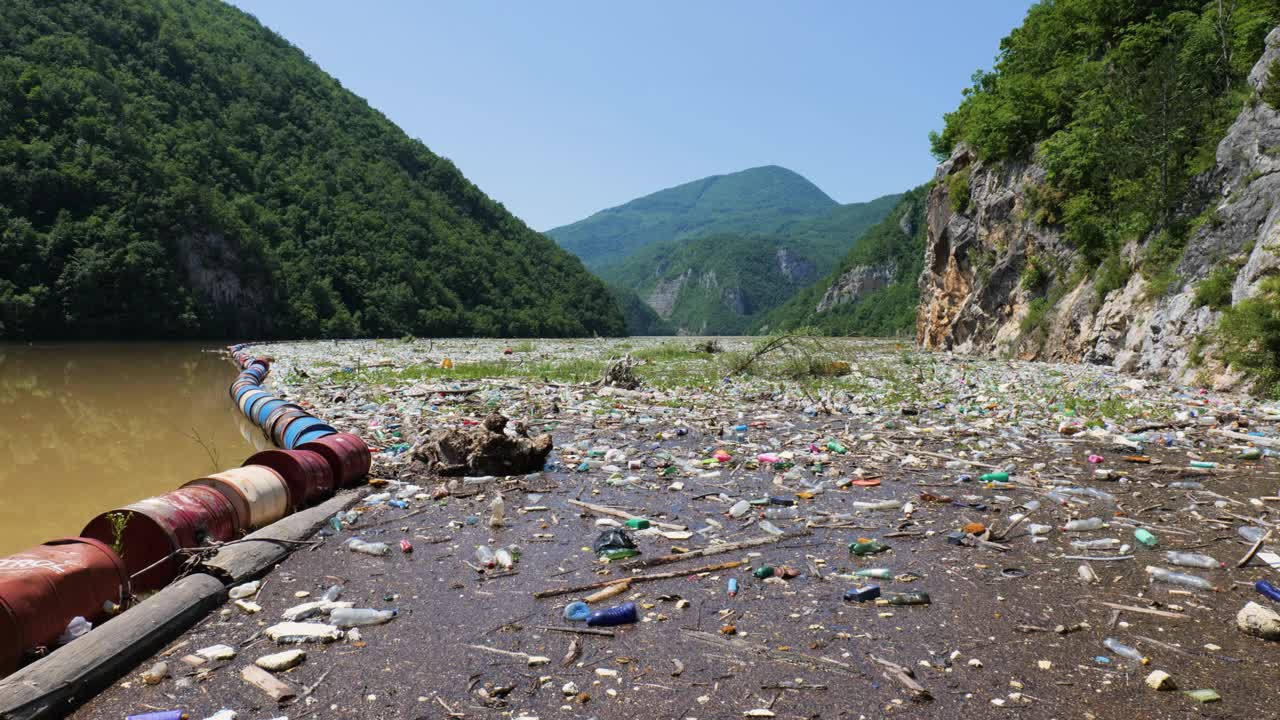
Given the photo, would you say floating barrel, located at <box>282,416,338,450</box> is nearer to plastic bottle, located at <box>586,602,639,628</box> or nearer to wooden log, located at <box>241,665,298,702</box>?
wooden log, located at <box>241,665,298,702</box>

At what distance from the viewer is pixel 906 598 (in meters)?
3.54

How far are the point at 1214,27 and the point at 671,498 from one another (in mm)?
20331

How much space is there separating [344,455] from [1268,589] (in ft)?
21.5

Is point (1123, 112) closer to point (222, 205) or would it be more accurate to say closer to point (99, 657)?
point (99, 657)

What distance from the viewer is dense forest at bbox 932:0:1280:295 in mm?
15266

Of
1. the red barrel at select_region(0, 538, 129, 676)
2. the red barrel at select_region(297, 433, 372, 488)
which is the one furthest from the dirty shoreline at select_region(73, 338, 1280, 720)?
the red barrel at select_region(0, 538, 129, 676)

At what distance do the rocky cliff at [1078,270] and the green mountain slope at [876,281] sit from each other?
60.9 metres

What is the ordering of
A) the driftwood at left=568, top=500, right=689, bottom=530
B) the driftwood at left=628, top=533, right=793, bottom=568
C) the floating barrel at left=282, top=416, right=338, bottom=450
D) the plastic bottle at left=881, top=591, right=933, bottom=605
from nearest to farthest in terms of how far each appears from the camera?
the plastic bottle at left=881, top=591, right=933, bottom=605 → the driftwood at left=628, top=533, right=793, bottom=568 → the driftwood at left=568, top=500, right=689, bottom=530 → the floating barrel at left=282, top=416, right=338, bottom=450

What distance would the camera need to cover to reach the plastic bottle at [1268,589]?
3.43 m

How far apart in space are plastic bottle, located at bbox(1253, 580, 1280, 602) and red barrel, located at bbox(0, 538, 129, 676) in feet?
19.9

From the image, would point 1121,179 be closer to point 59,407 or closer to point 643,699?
point 643,699

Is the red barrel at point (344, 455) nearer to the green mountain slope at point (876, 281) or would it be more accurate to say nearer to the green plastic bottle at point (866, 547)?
the green plastic bottle at point (866, 547)

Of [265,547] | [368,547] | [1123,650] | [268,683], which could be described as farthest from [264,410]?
[1123,650]

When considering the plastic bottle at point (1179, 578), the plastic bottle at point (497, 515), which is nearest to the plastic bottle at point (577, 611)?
the plastic bottle at point (497, 515)
